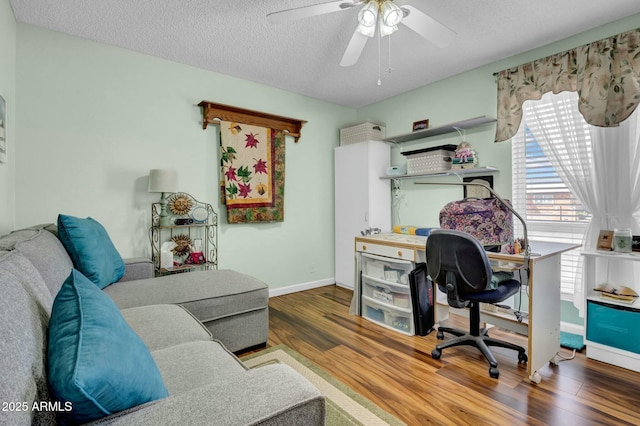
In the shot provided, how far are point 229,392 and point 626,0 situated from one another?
10.6ft

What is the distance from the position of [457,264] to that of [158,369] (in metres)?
1.81

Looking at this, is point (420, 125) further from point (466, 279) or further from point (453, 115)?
point (466, 279)

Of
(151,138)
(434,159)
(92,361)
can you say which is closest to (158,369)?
(92,361)

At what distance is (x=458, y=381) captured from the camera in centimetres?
194

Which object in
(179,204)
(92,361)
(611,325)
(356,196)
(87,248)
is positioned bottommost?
(611,325)

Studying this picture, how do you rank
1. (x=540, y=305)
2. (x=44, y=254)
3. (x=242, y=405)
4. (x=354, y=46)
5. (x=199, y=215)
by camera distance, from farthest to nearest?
(x=199, y=215), (x=354, y=46), (x=540, y=305), (x=44, y=254), (x=242, y=405)

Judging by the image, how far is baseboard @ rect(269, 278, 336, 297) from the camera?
3687 millimetres

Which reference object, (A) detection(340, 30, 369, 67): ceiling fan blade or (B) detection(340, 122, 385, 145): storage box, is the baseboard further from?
(A) detection(340, 30, 369, 67): ceiling fan blade

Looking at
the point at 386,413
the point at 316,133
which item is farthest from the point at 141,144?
the point at 386,413

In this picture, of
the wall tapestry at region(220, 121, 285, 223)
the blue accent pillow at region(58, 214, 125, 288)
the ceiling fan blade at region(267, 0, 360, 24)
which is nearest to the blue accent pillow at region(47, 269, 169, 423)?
the blue accent pillow at region(58, 214, 125, 288)

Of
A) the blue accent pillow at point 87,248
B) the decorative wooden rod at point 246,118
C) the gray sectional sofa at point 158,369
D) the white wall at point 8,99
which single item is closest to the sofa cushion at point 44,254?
the gray sectional sofa at point 158,369

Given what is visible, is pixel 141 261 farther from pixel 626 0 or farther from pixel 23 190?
pixel 626 0

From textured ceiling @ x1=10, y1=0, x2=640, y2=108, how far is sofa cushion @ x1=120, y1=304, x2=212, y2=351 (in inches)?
79.5

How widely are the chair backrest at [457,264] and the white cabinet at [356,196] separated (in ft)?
5.06
